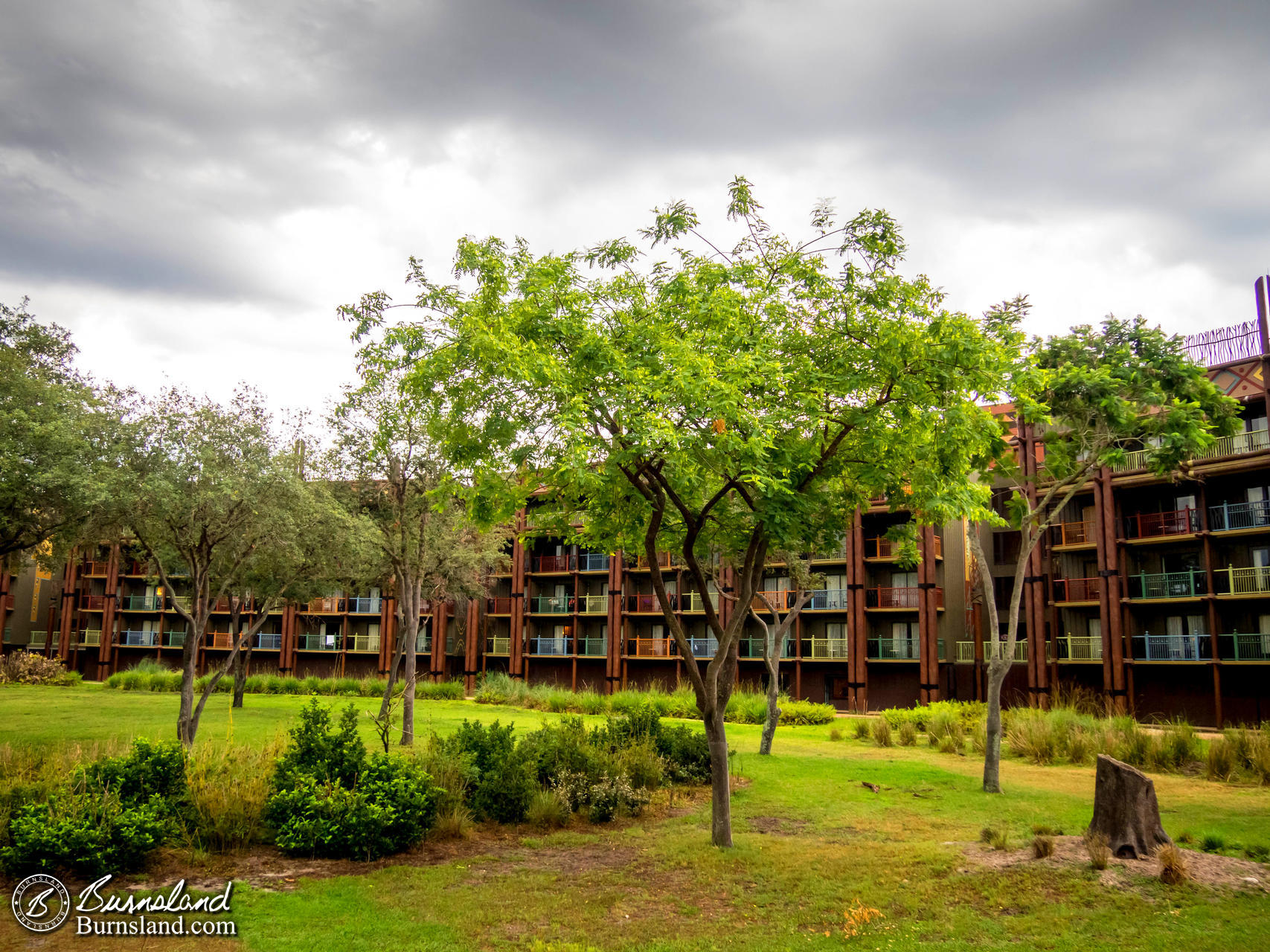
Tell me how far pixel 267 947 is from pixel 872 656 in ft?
117

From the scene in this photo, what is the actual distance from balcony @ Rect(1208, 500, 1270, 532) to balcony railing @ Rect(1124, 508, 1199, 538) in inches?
22.4

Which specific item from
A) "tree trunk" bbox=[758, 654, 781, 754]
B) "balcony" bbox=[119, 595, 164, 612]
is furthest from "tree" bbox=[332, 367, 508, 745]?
"balcony" bbox=[119, 595, 164, 612]

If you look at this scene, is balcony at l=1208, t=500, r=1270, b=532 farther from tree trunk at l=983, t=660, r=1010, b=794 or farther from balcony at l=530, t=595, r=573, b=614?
balcony at l=530, t=595, r=573, b=614

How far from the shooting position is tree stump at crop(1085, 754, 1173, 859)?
9.52 meters

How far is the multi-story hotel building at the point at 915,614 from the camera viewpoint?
30734mm

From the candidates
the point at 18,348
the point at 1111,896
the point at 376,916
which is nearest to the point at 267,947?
the point at 376,916

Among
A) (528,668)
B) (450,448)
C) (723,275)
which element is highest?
(723,275)

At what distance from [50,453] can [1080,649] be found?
3469 centimetres

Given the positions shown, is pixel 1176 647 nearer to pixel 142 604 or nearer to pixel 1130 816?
pixel 1130 816

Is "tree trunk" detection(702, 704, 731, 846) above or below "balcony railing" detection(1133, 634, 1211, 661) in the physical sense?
below

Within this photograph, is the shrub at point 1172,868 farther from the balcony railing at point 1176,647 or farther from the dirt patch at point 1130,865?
the balcony railing at point 1176,647

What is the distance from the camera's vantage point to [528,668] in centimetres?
5022

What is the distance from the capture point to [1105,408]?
48.2 ft

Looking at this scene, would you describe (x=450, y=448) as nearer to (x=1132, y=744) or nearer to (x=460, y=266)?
(x=460, y=266)
